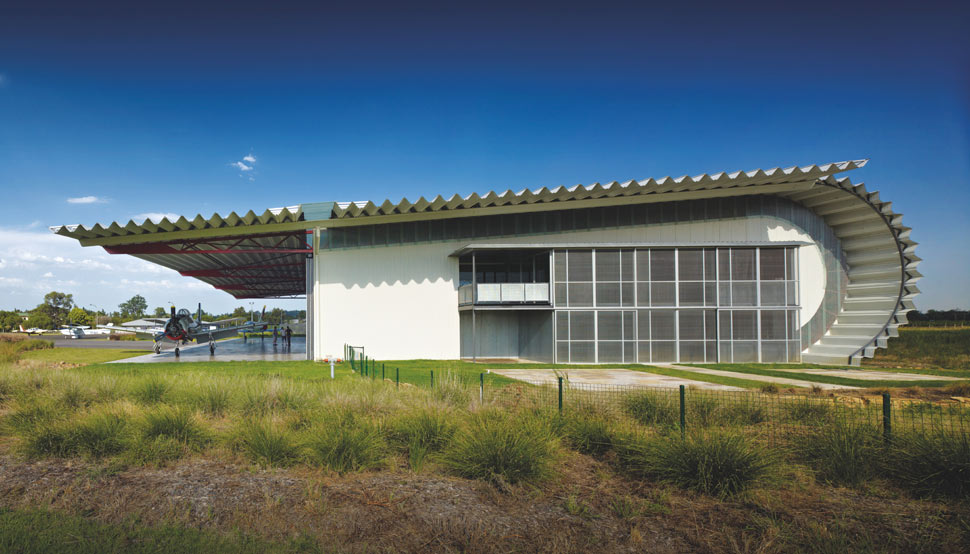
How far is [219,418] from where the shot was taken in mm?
9625

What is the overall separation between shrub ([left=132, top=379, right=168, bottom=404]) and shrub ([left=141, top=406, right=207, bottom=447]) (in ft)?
8.93

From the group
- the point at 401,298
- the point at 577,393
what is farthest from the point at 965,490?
the point at 401,298

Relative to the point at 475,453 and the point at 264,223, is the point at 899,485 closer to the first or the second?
the point at 475,453

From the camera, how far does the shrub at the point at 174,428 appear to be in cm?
793

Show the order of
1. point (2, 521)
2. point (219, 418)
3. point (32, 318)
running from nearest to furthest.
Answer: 1. point (2, 521)
2. point (219, 418)
3. point (32, 318)

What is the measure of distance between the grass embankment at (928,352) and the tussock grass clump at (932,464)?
25.1 meters

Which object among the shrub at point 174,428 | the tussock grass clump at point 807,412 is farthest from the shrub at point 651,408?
the shrub at point 174,428

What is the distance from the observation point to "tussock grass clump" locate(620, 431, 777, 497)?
6004 mm

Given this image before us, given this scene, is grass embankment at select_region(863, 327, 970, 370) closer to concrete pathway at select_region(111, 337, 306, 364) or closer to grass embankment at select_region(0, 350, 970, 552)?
grass embankment at select_region(0, 350, 970, 552)

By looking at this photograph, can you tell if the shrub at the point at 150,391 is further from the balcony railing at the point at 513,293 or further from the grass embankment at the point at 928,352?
the grass embankment at the point at 928,352

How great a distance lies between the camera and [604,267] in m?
24.3

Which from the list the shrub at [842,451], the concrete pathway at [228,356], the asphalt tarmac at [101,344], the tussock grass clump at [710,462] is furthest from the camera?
the asphalt tarmac at [101,344]

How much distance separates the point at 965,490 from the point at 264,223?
77.3 ft

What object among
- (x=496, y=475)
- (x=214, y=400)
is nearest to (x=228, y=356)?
(x=214, y=400)
